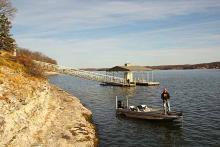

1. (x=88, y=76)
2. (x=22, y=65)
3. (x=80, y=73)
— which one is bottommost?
(x=88, y=76)

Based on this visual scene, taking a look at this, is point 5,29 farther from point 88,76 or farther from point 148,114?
point 88,76

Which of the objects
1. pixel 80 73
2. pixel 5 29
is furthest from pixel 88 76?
pixel 5 29

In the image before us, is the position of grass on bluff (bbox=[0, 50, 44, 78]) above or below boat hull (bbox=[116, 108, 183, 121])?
above

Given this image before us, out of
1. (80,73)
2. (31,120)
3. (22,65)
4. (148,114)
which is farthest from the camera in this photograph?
(80,73)

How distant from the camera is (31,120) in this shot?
2380 cm

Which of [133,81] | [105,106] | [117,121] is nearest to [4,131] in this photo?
[117,121]

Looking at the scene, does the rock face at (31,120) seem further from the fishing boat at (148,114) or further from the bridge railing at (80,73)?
the bridge railing at (80,73)

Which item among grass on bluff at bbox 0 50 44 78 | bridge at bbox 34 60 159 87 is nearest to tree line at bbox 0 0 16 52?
grass on bluff at bbox 0 50 44 78

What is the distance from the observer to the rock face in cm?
2014

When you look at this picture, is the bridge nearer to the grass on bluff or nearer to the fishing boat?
the fishing boat

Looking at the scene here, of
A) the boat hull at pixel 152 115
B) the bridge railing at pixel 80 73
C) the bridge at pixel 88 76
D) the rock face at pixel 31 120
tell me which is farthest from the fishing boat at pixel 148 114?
the bridge at pixel 88 76

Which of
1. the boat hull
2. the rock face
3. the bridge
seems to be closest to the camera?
the rock face

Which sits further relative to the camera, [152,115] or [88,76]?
[88,76]

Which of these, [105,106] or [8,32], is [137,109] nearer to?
[105,106]
